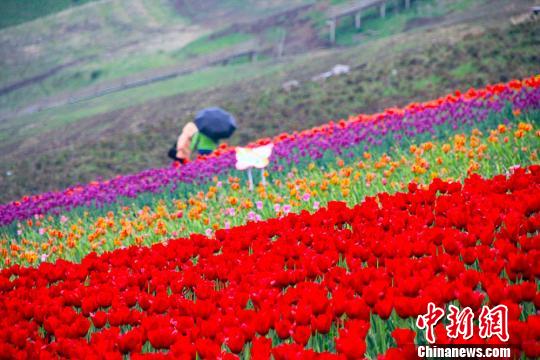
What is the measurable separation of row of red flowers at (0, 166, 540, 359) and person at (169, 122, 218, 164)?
25.6ft

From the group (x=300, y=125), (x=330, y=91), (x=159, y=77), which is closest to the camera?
(x=300, y=125)

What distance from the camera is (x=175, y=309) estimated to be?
303cm

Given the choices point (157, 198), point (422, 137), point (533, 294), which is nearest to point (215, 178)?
point (157, 198)

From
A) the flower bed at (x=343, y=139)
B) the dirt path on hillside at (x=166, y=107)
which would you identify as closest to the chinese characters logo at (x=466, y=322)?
the flower bed at (x=343, y=139)

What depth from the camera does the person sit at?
474 inches

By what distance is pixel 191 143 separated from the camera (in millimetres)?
12133

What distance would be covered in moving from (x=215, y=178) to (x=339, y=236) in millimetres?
4807

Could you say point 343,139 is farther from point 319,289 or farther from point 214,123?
point 319,289

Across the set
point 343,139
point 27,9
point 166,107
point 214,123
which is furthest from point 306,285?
point 27,9

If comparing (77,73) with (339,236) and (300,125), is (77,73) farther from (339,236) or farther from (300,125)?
(339,236)

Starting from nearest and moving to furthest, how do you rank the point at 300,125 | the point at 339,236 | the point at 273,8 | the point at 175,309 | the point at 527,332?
the point at 527,332 < the point at 175,309 < the point at 339,236 < the point at 300,125 < the point at 273,8

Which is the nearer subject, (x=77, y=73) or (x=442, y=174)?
(x=442, y=174)

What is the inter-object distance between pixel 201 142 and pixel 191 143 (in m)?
0.21

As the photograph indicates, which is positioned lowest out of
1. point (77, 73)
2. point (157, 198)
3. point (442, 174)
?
point (77, 73)
